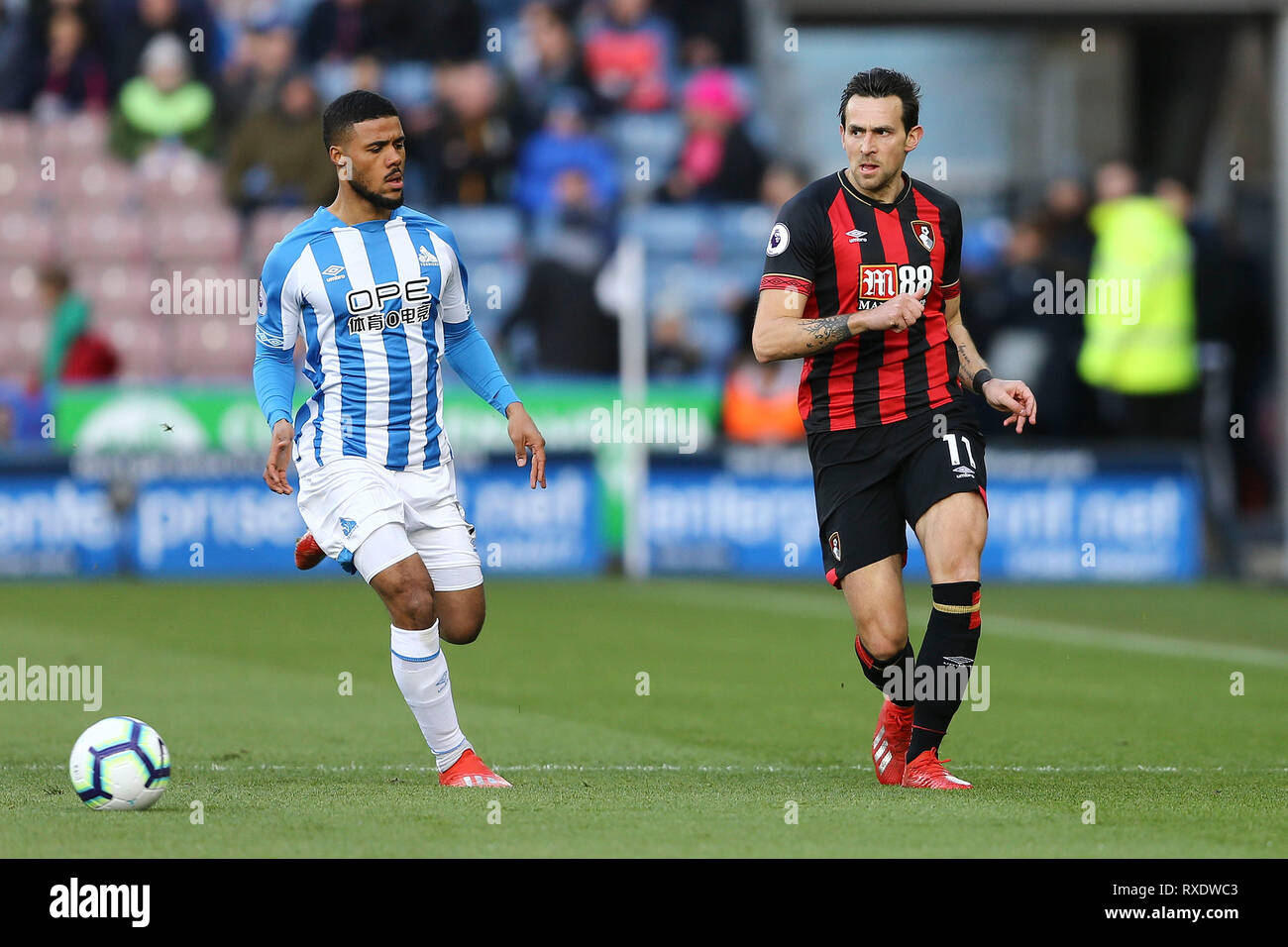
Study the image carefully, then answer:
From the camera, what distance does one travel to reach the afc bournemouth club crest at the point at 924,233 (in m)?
7.00

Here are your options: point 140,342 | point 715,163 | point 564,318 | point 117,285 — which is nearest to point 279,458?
point 564,318

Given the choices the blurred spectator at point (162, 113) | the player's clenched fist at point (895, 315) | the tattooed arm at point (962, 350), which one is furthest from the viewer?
the blurred spectator at point (162, 113)

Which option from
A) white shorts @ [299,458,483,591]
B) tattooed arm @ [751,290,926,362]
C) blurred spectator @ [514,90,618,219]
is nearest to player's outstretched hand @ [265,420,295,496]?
white shorts @ [299,458,483,591]

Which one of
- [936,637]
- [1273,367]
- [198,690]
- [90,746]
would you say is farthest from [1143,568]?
[90,746]

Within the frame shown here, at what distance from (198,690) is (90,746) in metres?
3.53

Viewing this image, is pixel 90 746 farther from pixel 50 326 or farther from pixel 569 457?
pixel 50 326

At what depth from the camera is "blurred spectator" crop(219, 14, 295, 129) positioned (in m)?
19.9

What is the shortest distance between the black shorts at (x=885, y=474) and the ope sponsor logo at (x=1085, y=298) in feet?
32.1

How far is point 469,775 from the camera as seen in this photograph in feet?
22.5

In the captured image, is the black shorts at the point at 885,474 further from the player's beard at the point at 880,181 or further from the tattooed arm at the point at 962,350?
the player's beard at the point at 880,181

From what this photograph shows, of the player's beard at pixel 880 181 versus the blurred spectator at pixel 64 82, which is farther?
the blurred spectator at pixel 64 82

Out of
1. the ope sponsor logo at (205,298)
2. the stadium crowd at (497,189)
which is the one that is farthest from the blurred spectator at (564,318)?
the ope sponsor logo at (205,298)

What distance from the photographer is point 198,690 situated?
978 cm

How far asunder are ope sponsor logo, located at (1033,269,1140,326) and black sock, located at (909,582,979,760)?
10.1m
